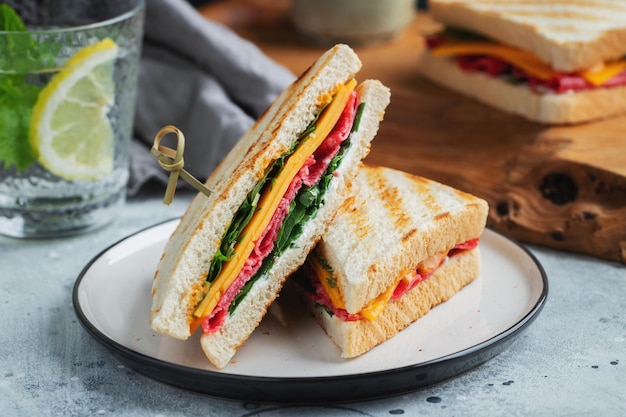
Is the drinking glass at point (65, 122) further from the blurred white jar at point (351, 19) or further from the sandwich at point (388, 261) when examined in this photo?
the blurred white jar at point (351, 19)

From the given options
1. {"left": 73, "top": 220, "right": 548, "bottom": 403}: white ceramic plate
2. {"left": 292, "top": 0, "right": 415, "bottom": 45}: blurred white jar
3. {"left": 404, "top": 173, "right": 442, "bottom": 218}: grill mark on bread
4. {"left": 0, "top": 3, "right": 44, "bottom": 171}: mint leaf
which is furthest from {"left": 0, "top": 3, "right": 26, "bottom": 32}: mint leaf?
{"left": 292, "top": 0, "right": 415, "bottom": 45}: blurred white jar

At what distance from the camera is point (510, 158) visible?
305cm

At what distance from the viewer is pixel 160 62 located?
354 centimetres

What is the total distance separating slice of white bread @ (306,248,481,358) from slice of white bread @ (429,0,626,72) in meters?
1.20

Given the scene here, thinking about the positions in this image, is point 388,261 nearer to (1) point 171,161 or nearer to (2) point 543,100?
(1) point 171,161

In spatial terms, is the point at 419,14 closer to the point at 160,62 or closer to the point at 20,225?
the point at 160,62

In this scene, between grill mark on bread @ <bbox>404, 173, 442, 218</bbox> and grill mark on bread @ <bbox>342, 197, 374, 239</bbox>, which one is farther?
grill mark on bread @ <bbox>404, 173, 442, 218</bbox>

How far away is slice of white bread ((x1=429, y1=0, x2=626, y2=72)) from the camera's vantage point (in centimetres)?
317

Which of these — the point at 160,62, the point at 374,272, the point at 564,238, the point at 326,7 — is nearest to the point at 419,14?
the point at 326,7

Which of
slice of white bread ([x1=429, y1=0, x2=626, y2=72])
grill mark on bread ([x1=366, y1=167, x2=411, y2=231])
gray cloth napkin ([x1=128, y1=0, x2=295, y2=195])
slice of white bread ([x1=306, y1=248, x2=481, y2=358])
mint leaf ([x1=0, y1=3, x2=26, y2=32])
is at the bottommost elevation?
gray cloth napkin ([x1=128, y1=0, x2=295, y2=195])

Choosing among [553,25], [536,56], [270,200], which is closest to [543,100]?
[536,56]

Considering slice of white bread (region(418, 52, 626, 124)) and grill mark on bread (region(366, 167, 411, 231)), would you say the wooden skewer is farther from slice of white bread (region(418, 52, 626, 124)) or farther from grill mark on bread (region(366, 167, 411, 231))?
slice of white bread (region(418, 52, 626, 124))

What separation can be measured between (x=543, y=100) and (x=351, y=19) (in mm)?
Answer: 1142

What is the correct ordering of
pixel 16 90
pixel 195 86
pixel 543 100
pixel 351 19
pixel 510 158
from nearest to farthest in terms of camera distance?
1. pixel 16 90
2. pixel 510 158
3. pixel 543 100
4. pixel 195 86
5. pixel 351 19
